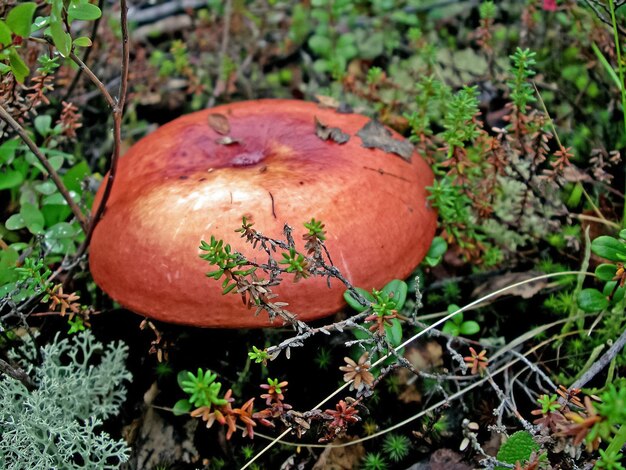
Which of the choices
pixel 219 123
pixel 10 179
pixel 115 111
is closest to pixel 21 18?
pixel 115 111

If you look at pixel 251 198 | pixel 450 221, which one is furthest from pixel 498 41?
pixel 251 198

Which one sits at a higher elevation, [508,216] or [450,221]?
[450,221]

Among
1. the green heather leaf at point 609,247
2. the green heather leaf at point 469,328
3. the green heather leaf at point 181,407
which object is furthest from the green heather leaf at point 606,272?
the green heather leaf at point 181,407

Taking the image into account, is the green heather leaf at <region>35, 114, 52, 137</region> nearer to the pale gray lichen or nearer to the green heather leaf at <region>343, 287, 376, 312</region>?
the pale gray lichen

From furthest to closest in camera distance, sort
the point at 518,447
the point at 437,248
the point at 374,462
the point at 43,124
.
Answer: the point at 43,124 → the point at 437,248 → the point at 374,462 → the point at 518,447

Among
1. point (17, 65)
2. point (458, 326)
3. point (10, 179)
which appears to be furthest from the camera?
point (10, 179)

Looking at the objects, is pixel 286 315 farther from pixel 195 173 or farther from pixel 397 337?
pixel 195 173

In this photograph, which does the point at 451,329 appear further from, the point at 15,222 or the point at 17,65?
the point at 15,222

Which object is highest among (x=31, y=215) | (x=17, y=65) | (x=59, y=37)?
(x=59, y=37)

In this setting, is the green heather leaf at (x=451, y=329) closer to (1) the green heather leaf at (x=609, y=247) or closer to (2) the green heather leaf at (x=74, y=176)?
(1) the green heather leaf at (x=609, y=247)
